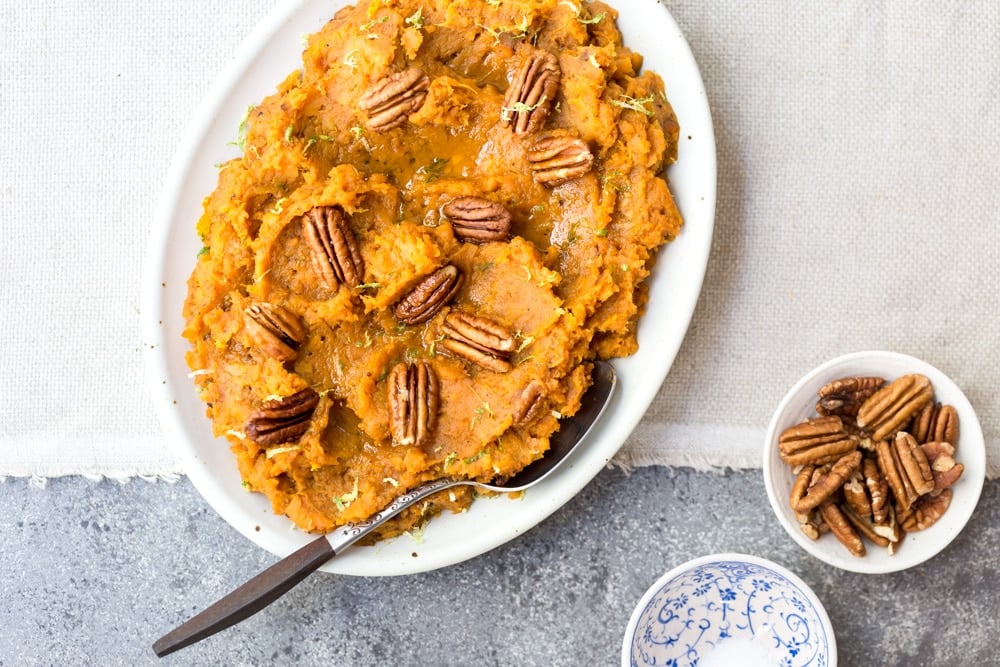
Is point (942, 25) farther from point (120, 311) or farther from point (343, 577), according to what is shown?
point (120, 311)

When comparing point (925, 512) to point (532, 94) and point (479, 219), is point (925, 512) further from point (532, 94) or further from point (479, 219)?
point (532, 94)

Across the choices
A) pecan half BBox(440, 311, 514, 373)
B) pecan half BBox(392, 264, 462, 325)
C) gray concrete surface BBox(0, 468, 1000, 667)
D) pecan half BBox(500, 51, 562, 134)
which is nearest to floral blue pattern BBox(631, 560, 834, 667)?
gray concrete surface BBox(0, 468, 1000, 667)

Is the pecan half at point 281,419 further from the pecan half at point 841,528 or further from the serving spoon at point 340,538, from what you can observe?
the pecan half at point 841,528

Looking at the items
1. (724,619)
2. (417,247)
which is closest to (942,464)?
(724,619)

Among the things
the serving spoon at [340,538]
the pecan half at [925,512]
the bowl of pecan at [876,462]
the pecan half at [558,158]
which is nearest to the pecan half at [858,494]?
the bowl of pecan at [876,462]

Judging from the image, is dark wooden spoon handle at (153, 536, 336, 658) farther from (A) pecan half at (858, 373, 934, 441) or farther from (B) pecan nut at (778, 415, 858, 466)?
(A) pecan half at (858, 373, 934, 441)

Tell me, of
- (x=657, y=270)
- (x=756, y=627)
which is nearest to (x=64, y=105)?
(x=657, y=270)
